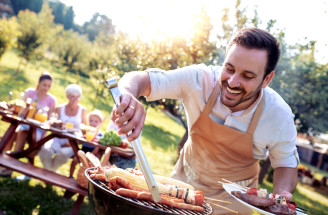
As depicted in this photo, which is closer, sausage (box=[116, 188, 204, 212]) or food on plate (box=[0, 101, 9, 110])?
sausage (box=[116, 188, 204, 212])

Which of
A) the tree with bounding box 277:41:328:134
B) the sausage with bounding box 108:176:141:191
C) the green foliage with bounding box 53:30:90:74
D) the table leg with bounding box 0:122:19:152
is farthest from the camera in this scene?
the green foliage with bounding box 53:30:90:74

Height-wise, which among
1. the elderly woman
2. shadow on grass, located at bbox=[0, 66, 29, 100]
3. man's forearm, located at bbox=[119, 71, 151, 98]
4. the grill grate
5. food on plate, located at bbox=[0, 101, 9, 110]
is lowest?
shadow on grass, located at bbox=[0, 66, 29, 100]

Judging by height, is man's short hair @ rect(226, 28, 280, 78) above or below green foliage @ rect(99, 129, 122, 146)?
above

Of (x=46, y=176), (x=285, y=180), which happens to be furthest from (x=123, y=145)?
(x=285, y=180)

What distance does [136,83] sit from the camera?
2168 millimetres

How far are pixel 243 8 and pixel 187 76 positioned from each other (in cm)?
700

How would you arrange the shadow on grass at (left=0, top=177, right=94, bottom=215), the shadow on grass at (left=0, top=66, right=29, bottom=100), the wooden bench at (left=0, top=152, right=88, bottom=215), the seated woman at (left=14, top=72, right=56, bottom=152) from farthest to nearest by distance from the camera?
the shadow on grass at (left=0, top=66, right=29, bottom=100) < the seated woman at (left=14, top=72, right=56, bottom=152) < the shadow on grass at (left=0, top=177, right=94, bottom=215) < the wooden bench at (left=0, top=152, right=88, bottom=215)

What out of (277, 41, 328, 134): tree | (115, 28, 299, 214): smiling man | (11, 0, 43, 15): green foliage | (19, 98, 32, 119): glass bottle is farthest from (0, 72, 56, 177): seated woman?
(11, 0, 43, 15): green foliage

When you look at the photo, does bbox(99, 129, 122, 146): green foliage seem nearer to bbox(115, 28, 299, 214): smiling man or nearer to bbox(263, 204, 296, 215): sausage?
bbox(115, 28, 299, 214): smiling man

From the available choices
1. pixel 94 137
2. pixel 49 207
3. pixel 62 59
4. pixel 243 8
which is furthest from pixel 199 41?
pixel 62 59

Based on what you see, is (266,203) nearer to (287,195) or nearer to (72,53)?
(287,195)

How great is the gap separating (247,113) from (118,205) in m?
1.39

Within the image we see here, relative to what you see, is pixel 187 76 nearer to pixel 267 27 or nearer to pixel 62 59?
pixel 267 27

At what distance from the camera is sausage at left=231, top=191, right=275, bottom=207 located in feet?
6.28
